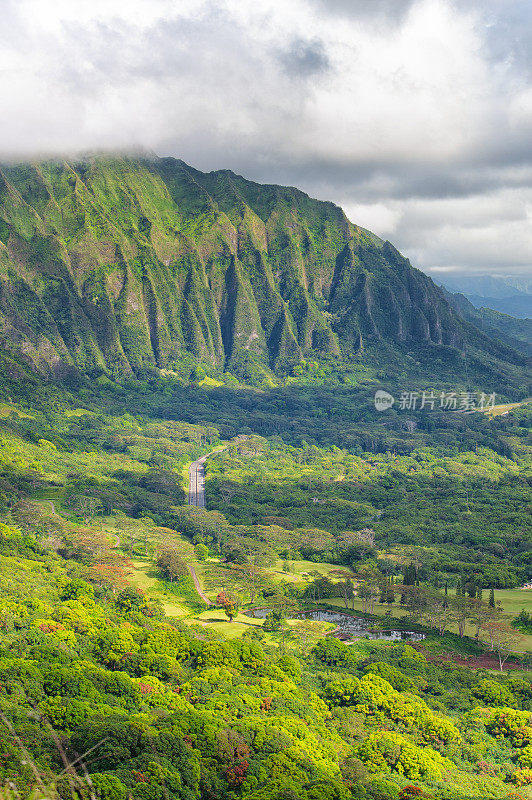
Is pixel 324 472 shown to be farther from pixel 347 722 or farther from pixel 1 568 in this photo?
pixel 347 722

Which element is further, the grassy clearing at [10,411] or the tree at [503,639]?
the grassy clearing at [10,411]

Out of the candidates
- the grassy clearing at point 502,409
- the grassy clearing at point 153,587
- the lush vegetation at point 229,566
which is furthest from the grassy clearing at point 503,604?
the grassy clearing at point 502,409

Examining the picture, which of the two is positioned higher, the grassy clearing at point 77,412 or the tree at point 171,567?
the grassy clearing at point 77,412

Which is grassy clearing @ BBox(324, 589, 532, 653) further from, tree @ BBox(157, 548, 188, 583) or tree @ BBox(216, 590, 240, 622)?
tree @ BBox(157, 548, 188, 583)

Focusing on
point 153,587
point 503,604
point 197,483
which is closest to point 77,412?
point 197,483

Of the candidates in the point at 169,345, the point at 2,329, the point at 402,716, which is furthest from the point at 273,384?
the point at 402,716

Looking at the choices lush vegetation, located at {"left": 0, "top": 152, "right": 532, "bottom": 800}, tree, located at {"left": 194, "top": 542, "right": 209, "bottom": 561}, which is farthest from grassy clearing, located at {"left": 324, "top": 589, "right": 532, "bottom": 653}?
tree, located at {"left": 194, "top": 542, "right": 209, "bottom": 561}

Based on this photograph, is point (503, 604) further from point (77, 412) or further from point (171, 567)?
→ point (77, 412)

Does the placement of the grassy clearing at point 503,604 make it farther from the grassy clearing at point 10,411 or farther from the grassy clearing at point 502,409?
the grassy clearing at point 502,409

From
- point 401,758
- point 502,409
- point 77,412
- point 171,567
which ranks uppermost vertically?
point 502,409

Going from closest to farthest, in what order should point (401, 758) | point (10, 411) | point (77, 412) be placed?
point (401, 758), point (10, 411), point (77, 412)

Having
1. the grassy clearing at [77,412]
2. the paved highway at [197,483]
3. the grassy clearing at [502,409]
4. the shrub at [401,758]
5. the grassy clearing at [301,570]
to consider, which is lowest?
the grassy clearing at [301,570]
